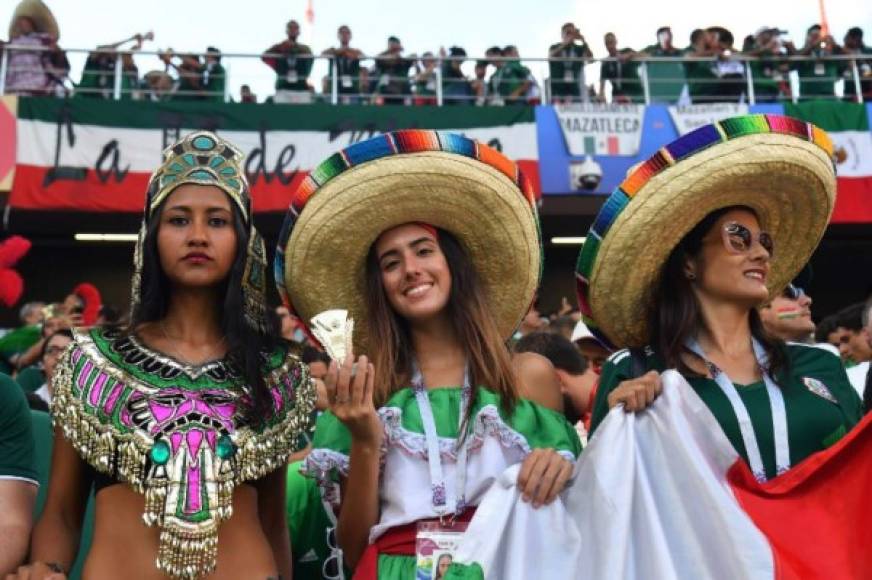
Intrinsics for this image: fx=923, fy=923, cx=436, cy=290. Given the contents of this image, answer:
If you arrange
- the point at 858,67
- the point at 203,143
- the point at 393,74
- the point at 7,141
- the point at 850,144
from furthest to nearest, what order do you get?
the point at 858,67 < the point at 393,74 < the point at 850,144 < the point at 7,141 < the point at 203,143

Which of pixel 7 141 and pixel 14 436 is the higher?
pixel 7 141

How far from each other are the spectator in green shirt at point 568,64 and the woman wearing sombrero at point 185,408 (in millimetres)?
11262

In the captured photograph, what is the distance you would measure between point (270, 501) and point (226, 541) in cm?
27

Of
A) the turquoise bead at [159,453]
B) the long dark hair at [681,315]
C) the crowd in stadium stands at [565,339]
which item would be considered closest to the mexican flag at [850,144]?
the crowd in stadium stands at [565,339]

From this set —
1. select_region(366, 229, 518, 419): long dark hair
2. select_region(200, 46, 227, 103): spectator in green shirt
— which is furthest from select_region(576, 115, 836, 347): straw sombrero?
select_region(200, 46, 227, 103): spectator in green shirt

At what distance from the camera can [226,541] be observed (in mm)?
2361

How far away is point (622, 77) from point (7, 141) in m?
8.62

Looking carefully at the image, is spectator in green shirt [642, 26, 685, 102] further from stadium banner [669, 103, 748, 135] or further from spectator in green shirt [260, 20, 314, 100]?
spectator in green shirt [260, 20, 314, 100]

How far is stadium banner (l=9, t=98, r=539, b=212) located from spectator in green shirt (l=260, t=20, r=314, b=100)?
999mm

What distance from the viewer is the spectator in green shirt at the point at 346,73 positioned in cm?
1343

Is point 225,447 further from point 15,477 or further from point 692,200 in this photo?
point 692,200

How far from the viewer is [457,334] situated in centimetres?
292

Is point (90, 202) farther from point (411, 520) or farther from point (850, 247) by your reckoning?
point (850, 247)

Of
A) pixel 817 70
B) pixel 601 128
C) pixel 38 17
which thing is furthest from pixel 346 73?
pixel 817 70
